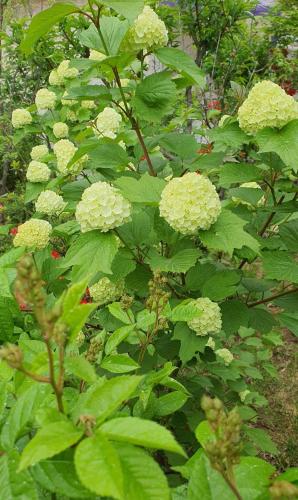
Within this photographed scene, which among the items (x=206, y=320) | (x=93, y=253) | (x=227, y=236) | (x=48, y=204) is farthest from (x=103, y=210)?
(x=48, y=204)

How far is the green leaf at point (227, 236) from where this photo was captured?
1518 mm

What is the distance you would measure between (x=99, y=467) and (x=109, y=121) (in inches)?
85.6

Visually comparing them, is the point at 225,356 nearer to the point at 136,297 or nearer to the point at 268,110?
the point at 136,297

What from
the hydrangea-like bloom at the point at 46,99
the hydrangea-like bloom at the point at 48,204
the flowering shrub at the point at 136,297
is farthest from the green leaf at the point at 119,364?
the hydrangea-like bloom at the point at 46,99

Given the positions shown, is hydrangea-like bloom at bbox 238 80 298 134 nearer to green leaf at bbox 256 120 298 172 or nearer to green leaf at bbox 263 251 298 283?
green leaf at bbox 256 120 298 172

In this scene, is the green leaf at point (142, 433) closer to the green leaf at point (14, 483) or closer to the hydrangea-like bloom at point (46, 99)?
the green leaf at point (14, 483)

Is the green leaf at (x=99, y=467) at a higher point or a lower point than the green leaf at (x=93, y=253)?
higher

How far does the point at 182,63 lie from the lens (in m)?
1.75

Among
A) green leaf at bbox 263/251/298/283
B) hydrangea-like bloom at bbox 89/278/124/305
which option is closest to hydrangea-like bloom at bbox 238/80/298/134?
green leaf at bbox 263/251/298/283

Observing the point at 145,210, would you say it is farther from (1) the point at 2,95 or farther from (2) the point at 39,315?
(1) the point at 2,95

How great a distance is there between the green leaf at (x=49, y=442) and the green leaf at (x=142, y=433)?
0.16ft

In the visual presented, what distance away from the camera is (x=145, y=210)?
192cm

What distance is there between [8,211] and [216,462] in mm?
5032

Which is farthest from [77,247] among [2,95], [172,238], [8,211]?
[2,95]
